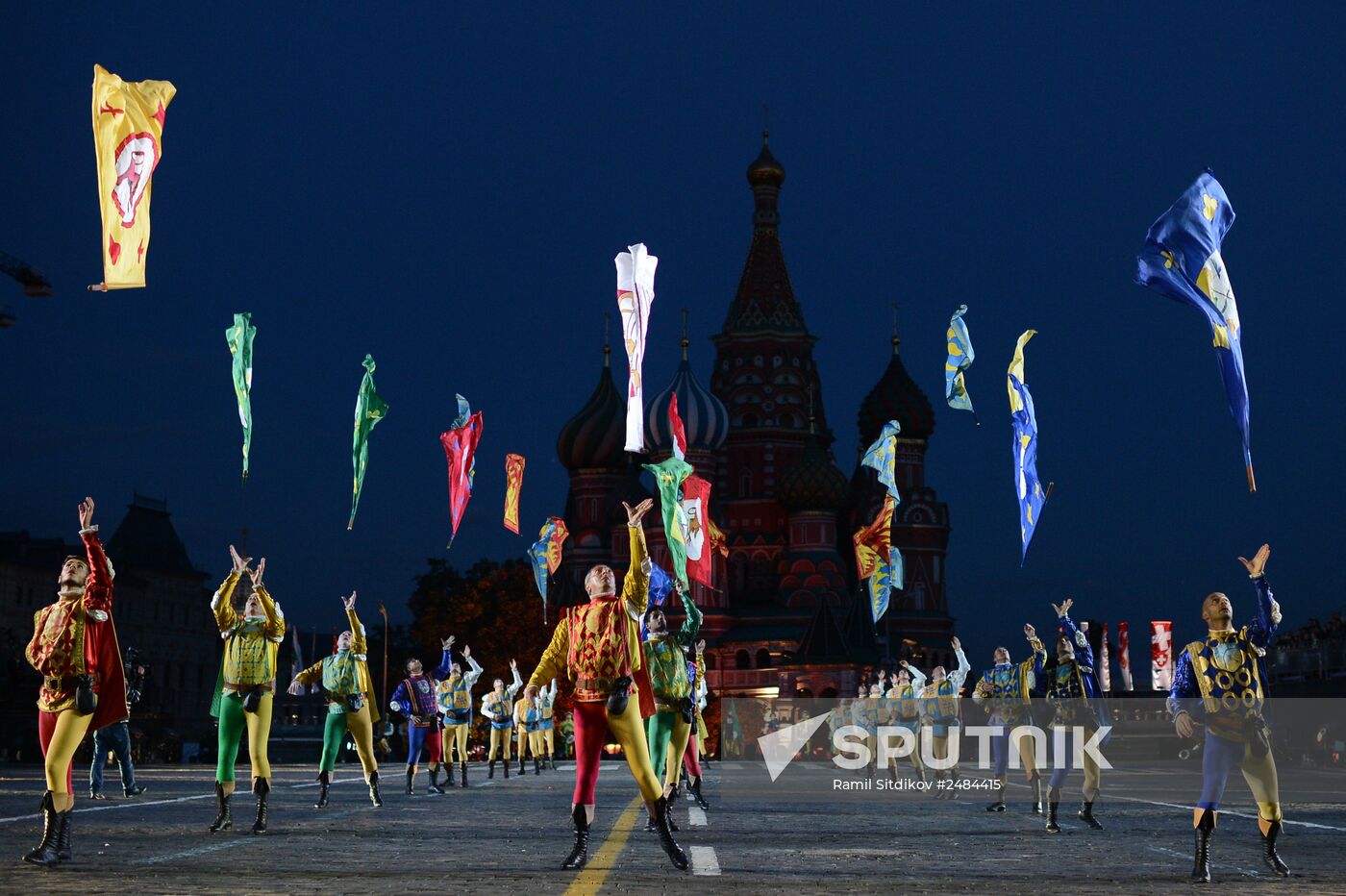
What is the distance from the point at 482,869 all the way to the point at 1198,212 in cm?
1067

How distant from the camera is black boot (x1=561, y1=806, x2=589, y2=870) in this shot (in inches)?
462

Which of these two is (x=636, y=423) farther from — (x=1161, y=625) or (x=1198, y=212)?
(x=1161, y=625)

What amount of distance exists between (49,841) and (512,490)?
1336 inches

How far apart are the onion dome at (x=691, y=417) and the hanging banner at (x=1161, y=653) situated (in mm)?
40296

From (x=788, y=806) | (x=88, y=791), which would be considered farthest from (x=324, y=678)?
(x=88, y=791)

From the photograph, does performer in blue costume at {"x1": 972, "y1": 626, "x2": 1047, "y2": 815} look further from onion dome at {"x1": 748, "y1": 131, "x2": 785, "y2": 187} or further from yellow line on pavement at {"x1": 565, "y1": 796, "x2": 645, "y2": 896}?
onion dome at {"x1": 748, "y1": 131, "x2": 785, "y2": 187}

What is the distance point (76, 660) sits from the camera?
41.5 feet

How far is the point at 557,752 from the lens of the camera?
74.3m

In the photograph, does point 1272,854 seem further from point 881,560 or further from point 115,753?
point 881,560

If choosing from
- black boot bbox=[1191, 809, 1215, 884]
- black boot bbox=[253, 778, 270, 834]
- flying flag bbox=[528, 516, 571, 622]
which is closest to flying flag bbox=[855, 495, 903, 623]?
flying flag bbox=[528, 516, 571, 622]

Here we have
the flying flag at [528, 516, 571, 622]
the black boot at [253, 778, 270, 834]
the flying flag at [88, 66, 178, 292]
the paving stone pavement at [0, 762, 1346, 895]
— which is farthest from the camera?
the flying flag at [528, 516, 571, 622]

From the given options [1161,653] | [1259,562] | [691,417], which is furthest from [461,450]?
[691,417]

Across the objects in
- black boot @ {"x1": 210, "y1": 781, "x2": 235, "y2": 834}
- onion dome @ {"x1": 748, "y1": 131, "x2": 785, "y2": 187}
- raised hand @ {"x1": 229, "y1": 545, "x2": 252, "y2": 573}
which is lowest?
black boot @ {"x1": 210, "y1": 781, "x2": 235, "y2": 834}

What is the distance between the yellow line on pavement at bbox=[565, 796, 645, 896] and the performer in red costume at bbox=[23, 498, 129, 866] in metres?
3.74
